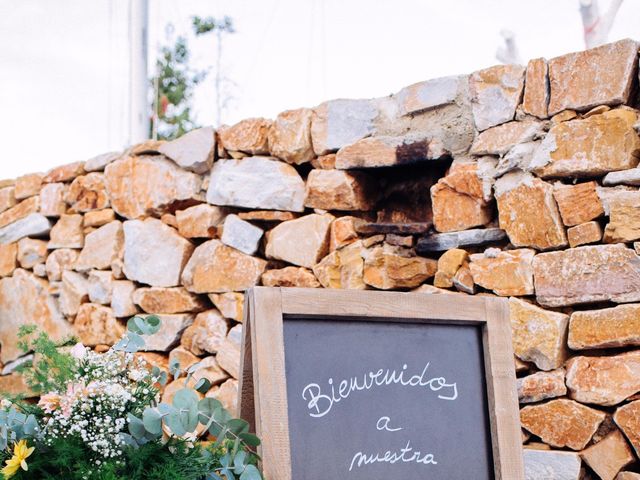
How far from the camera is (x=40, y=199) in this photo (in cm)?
364

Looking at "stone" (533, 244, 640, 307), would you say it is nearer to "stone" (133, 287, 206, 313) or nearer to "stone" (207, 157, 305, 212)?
"stone" (207, 157, 305, 212)

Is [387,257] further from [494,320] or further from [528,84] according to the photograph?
[494,320]

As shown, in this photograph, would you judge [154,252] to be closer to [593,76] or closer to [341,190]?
[341,190]

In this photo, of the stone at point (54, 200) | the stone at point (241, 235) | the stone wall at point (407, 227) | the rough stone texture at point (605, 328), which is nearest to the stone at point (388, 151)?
the stone wall at point (407, 227)

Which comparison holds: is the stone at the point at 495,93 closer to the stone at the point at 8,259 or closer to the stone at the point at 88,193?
the stone at the point at 88,193

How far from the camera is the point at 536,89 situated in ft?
7.41

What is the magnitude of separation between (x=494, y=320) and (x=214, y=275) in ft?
5.46

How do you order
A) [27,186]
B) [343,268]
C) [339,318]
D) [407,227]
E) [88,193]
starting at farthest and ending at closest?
1. [27,186]
2. [88,193]
3. [343,268]
4. [407,227]
5. [339,318]

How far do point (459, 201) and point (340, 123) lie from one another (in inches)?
21.2

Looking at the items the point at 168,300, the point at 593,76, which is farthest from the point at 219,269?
the point at 593,76

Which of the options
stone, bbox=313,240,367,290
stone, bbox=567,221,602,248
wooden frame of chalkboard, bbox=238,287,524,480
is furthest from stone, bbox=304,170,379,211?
wooden frame of chalkboard, bbox=238,287,524,480

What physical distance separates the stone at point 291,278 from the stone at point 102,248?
82cm

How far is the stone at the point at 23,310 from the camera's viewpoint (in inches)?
138

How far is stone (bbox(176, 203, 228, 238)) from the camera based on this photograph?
295 centimetres
